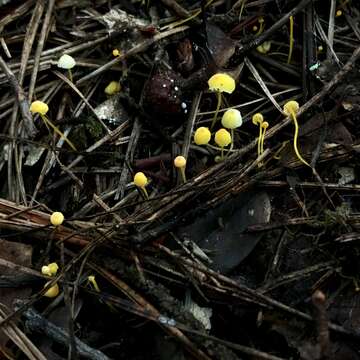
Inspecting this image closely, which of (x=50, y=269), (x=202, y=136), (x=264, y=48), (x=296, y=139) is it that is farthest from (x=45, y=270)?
(x=264, y=48)

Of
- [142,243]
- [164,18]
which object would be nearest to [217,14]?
[164,18]

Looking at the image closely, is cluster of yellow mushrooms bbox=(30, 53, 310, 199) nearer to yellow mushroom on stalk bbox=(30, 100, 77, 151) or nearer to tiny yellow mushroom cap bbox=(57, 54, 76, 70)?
yellow mushroom on stalk bbox=(30, 100, 77, 151)

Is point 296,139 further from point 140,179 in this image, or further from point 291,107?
point 140,179

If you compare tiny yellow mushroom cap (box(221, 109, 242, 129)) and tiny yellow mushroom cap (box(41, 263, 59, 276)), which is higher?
tiny yellow mushroom cap (box(221, 109, 242, 129))

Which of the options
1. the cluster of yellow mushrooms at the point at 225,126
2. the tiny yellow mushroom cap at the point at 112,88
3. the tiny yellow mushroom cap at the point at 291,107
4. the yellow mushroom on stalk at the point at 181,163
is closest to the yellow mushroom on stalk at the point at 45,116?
the tiny yellow mushroom cap at the point at 112,88

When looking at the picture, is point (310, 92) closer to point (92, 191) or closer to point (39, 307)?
point (92, 191)

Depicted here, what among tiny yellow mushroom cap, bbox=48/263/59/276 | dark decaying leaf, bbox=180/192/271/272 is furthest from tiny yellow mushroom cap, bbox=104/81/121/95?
tiny yellow mushroom cap, bbox=48/263/59/276

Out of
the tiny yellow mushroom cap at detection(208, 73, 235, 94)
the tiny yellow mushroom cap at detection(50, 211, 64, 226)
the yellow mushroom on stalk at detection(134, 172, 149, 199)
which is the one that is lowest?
the tiny yellow mushroom cap at detection(50, 211, 64, 226)
